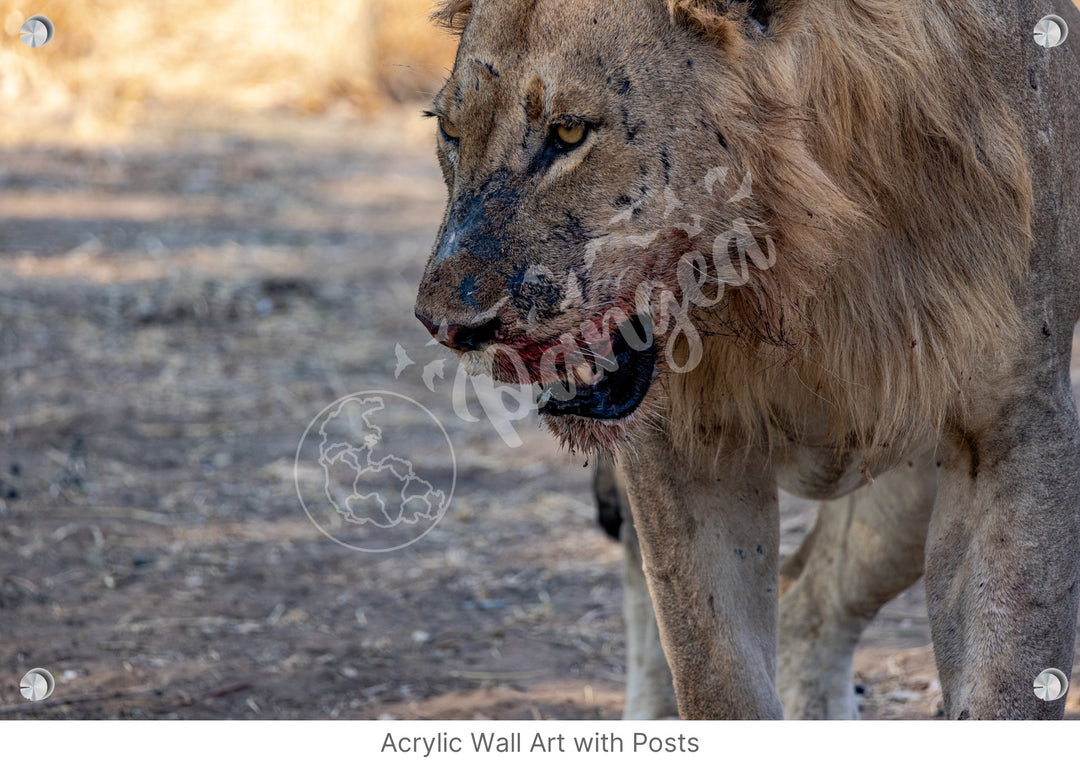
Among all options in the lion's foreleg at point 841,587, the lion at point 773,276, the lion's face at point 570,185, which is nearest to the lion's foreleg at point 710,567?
the lion at point 773,276

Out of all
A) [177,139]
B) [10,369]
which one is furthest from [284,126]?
[10,369]

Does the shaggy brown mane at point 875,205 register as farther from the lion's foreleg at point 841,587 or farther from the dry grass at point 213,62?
the dry grass at point 213,62

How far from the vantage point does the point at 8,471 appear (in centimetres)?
504

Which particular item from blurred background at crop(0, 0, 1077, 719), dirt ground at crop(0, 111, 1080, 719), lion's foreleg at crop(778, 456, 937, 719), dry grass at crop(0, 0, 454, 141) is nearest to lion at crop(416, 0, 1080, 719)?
lion's foreleg at crop(778, 456, 937, 719)

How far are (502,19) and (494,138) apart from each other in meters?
0.19

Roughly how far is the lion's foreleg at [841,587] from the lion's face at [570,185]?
1333 millimetres

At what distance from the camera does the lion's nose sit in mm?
2107

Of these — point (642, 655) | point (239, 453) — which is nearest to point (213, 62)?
point (239, 453)

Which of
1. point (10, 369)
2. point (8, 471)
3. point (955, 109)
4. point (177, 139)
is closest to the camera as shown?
point (955, 109)

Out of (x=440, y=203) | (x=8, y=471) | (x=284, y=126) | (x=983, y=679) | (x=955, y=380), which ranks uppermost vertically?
(x=955, y=380)

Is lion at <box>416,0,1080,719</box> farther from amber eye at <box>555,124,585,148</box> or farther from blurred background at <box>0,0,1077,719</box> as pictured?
blurred background at <box>0,0,1077,719</box>

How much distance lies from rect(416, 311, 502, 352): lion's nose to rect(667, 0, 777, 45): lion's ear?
55cm

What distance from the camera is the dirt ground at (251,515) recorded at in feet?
12.1
